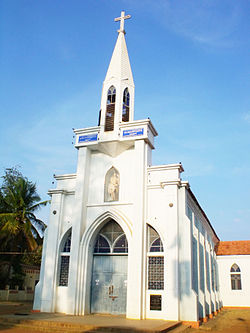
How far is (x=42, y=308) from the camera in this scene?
16531 millimetres

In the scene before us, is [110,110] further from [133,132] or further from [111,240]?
[111,240]

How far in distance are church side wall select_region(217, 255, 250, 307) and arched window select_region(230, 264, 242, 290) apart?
211 mm

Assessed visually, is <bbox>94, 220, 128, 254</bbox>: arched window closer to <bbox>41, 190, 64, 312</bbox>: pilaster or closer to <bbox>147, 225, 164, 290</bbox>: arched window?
<bbox>147, 225, 164, 290</bbox>: arched window

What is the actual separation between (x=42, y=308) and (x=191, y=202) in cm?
948

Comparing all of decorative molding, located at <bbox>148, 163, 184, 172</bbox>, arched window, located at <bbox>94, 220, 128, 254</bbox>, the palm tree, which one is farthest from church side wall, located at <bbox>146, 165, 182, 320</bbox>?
the palm tree

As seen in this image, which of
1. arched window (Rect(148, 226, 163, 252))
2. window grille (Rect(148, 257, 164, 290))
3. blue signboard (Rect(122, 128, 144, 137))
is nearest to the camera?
window grille (Rect(148, 257, 164, 290))

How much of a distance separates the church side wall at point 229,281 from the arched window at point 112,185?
14.9 meters

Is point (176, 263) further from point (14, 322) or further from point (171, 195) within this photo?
point (14, 322)

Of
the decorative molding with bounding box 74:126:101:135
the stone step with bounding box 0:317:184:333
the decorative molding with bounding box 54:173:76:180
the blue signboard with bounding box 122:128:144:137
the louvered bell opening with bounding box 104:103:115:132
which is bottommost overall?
the stone step with bounding box 0:317:184:333

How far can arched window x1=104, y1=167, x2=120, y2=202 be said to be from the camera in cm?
1767

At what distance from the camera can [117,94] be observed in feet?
62.7

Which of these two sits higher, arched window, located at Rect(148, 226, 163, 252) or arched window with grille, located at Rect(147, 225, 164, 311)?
arched window, located at Rect(148, 226, 163, 252)

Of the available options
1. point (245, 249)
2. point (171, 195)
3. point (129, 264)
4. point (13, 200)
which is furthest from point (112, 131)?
point (245, 249)

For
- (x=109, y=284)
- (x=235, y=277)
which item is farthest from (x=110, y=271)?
(x=235, y=277)
